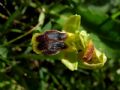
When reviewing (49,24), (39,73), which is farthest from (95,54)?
(39,73)

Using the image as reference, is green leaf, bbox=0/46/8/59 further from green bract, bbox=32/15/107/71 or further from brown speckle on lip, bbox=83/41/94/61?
brown speckle on lip, bbox=83/41/94/61

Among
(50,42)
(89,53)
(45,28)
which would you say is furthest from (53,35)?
(45,28)

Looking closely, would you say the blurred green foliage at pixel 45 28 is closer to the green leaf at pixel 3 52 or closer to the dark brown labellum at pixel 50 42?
the green leaf at pixel 3 52

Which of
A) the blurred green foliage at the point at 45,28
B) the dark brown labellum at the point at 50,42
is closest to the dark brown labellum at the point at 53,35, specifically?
the dark brown labellum at the point at 50,42

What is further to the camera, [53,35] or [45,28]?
[45,28]

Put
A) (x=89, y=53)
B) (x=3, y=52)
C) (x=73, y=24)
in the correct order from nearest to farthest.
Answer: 1. (x=89, y=53)
2. (x=73, y=24)
3. (x=3, y=52)

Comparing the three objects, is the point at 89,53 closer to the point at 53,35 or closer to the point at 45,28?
the point at 53,35
